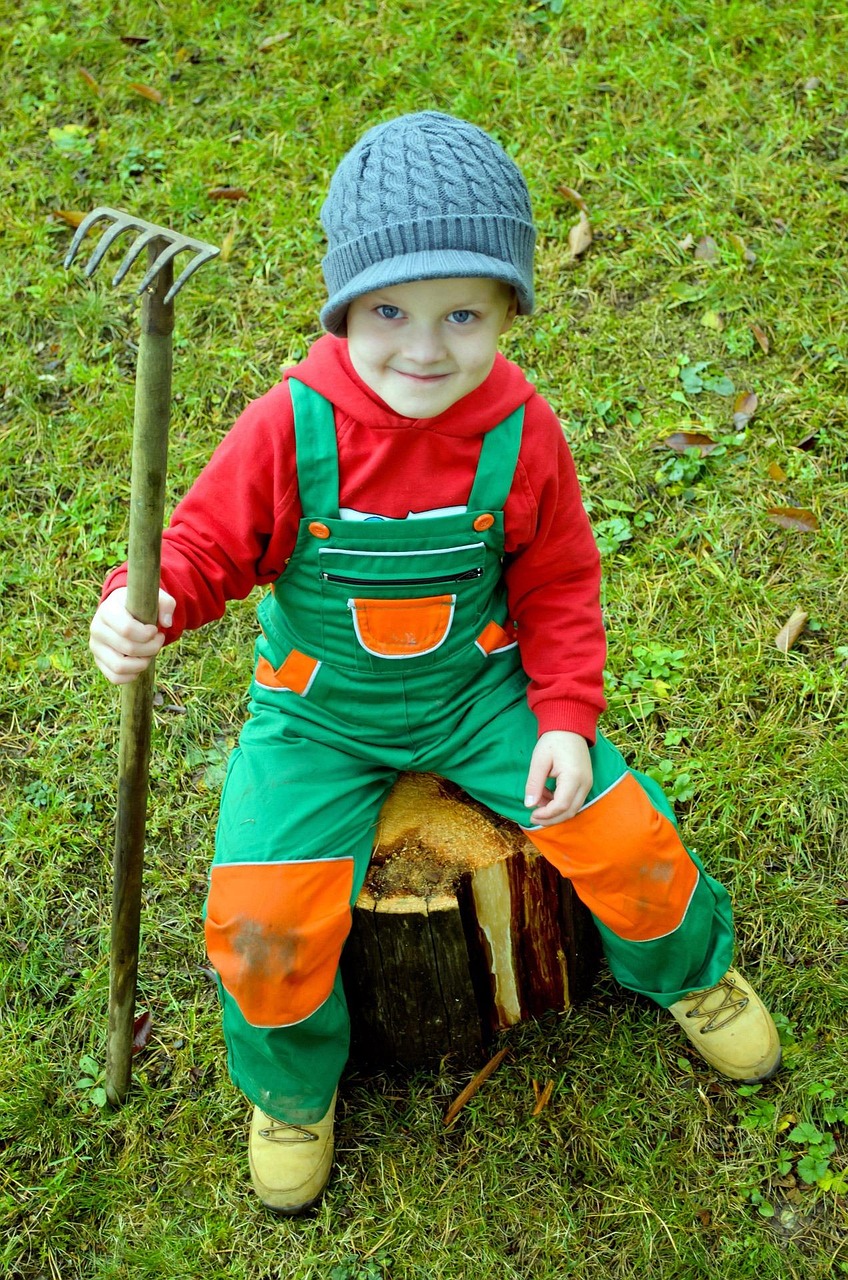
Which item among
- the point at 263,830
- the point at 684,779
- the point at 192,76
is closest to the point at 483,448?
the point at 263,830

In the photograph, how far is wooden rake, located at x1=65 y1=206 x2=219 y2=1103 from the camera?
1714mm

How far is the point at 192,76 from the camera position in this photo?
15.6ft

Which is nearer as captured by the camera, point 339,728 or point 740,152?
point 339,728

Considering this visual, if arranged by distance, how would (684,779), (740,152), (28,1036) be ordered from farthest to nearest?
(740,152), (684,779), (28,1036)

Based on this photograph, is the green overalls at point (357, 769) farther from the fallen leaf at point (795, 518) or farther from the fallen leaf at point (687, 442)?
the fallen leaf at point (687, 442)

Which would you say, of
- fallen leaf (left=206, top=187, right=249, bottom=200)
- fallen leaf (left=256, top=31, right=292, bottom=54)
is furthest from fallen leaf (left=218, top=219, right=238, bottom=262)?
fallen leaf (left=256, top=31, right=292, bottom=54)

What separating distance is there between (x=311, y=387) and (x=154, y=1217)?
1771mm

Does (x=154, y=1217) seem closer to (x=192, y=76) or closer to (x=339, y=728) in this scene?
(x=339, y=728)

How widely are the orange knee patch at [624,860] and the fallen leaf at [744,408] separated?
1.68 m

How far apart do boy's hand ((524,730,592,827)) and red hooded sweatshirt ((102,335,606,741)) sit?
0.10ft

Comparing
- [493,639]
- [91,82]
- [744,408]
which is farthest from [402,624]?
[91,82]

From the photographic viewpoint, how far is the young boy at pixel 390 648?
2.09 m

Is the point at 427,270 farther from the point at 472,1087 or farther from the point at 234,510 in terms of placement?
the point at 472,1087

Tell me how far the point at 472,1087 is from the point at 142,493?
1.64 meters
